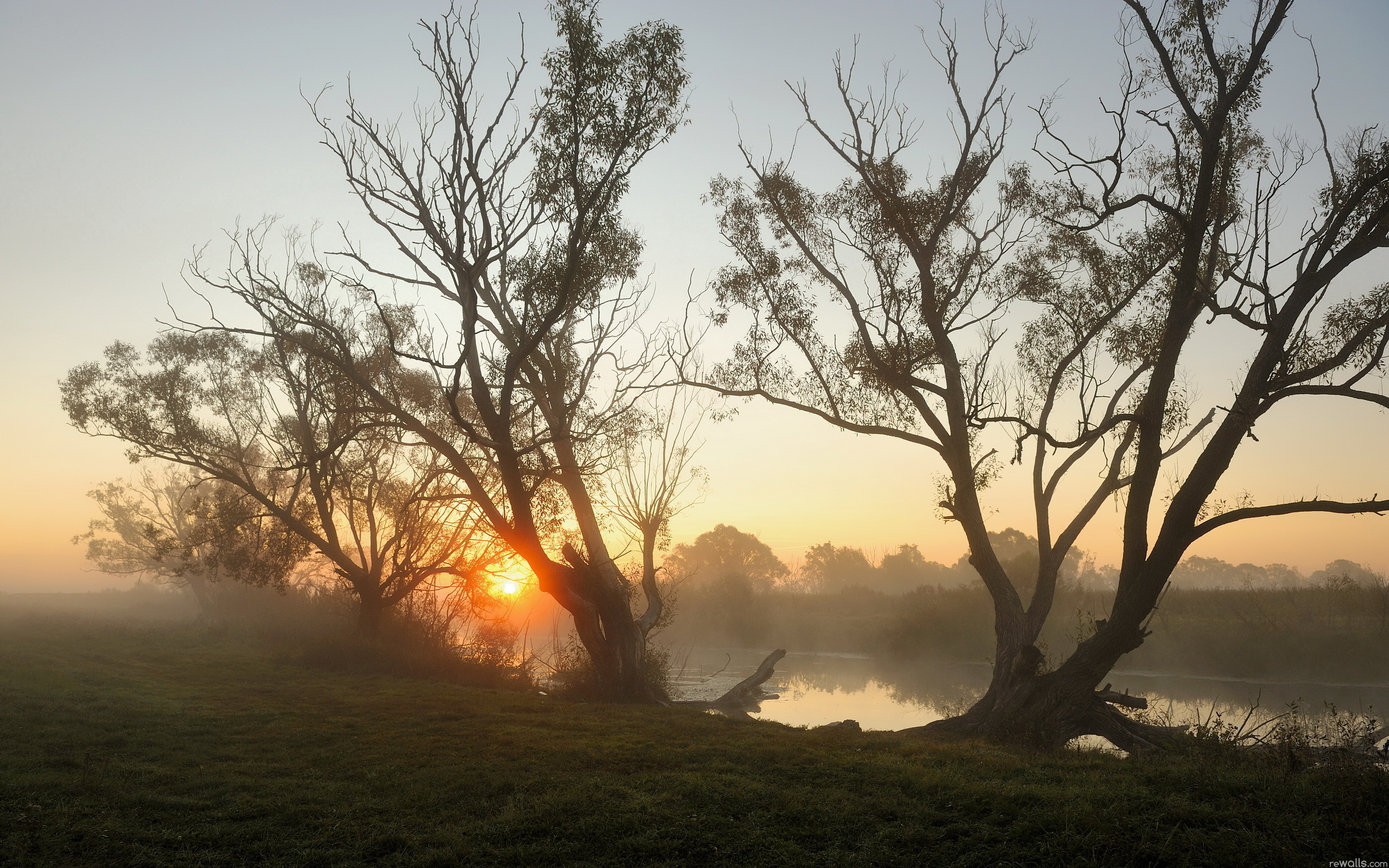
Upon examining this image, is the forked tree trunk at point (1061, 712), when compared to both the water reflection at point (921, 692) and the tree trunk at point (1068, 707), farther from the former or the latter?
the water reflection at point (921, 692)

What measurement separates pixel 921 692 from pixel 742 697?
26.3ft

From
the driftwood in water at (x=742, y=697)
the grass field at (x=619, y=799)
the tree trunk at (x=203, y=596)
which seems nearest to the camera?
the grass field at (x=619, y=799)

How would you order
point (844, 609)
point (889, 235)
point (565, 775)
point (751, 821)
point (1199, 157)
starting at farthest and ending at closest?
point (844, 609)
point (889, 235)
point (1199, 157)
point (565, 775)
point (751, 821)

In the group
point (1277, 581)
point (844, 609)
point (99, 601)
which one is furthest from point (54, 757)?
point (1277, 581)

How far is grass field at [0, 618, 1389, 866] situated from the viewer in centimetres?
543

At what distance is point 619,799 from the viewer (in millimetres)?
6754

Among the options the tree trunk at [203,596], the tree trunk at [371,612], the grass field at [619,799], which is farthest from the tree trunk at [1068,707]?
the tree trunk at [203,596]

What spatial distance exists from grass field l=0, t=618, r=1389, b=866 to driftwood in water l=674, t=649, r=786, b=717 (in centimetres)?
648

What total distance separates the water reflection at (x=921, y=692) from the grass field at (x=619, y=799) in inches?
295

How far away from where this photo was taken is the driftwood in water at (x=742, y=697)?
56.5 ft

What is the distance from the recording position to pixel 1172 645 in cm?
2761

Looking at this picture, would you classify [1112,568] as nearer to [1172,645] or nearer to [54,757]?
[1172,645]

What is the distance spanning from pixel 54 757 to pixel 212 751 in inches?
57.0

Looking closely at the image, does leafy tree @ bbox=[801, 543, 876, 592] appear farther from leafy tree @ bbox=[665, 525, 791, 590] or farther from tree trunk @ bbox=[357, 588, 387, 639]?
tree trunk @ bbox=[357, 588, 387, 639]
